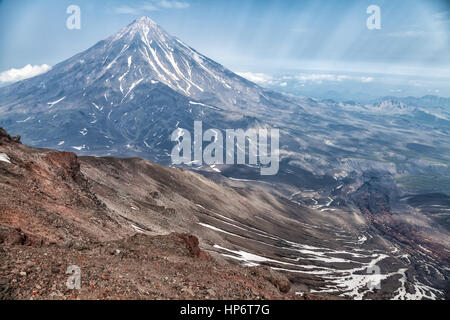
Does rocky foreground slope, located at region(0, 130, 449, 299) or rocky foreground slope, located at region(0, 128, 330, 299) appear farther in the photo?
rocky foreground slope, located at region(0, 130, 449, 299)

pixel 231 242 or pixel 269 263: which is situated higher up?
pixel 231 242

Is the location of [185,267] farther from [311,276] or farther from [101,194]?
[311,276]

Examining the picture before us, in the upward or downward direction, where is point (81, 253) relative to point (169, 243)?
upward

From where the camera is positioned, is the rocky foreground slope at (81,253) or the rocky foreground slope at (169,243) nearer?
the rocky foreground slope at (81,253)

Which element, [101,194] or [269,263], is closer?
[101,194]

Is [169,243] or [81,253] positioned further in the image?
[169,243]
